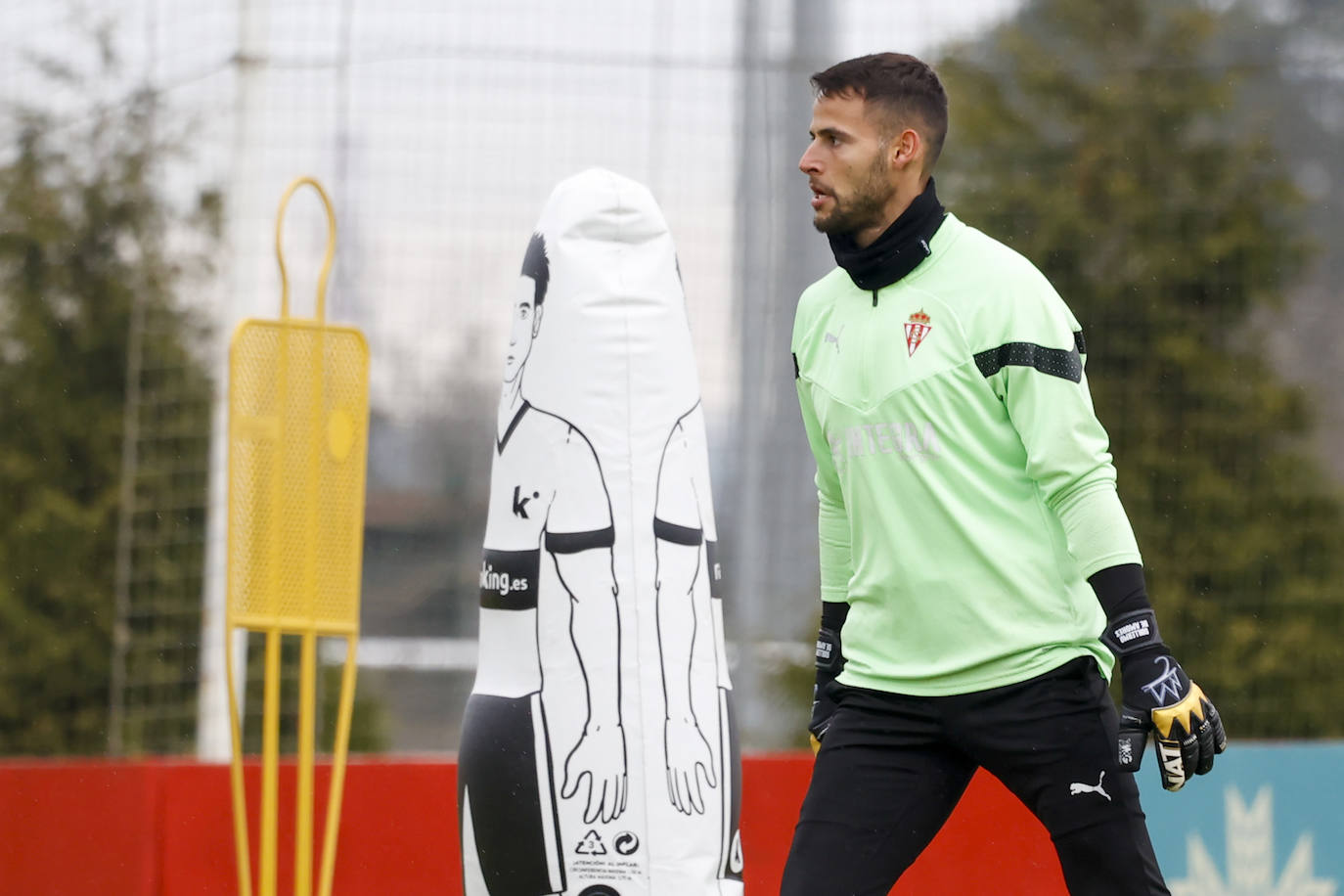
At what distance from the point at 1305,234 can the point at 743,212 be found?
2.87m

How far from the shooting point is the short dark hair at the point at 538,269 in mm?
3217

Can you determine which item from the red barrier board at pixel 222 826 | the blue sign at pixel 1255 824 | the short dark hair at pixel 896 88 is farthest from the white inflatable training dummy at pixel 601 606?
the blue sign at pixel 1255 824

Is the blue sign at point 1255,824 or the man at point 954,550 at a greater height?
the man at point 954,550

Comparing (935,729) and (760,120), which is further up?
(760,120)

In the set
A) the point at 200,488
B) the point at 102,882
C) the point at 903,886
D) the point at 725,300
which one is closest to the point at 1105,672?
the point at 903,886

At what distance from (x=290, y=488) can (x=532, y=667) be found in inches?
47.8

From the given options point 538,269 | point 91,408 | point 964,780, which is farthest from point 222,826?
point 91,408

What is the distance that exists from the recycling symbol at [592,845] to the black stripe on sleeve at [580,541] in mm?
496

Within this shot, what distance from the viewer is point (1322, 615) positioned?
27.5 feet

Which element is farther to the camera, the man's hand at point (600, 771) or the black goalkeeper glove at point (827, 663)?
the black goalkeeper glove at point (827, 663)

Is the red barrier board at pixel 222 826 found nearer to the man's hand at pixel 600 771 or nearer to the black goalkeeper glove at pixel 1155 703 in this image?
the man's hand at pixel 600 771

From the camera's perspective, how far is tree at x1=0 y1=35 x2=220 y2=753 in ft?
27.9

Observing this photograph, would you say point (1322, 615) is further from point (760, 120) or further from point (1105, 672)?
point (1105, 672)

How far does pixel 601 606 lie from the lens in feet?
10.1
